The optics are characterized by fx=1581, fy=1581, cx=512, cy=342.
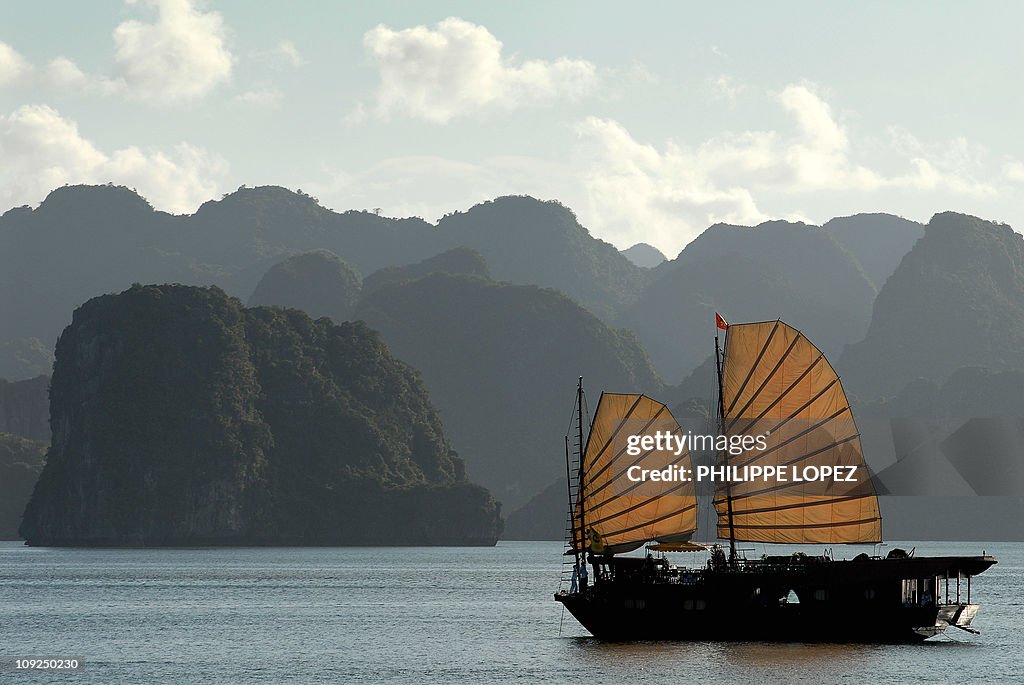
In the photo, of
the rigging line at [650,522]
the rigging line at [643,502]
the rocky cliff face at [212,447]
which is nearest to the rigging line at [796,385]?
the rigging line at [643,502]

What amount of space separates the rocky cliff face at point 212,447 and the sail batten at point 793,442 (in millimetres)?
129957

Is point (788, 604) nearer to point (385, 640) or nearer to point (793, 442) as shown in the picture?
point (793, 442)

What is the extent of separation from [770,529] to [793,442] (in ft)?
10.6

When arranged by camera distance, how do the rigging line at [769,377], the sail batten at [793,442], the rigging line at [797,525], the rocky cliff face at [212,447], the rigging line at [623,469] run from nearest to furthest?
the rigging line at [769,377] → the sail batten at [793,442] → the rigging line at [797,525] → the rigging line at [623,469] → the rocky cliff face at [212,447]

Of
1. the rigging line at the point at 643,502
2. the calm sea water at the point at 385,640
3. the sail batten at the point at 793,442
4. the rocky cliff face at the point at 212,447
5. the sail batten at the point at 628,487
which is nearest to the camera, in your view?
the calm sea water at the point at 385,640

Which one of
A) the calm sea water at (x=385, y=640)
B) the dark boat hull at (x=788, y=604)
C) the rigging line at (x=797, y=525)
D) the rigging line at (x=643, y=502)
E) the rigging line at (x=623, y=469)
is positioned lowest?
the calm sea water at (x=385, y=640)

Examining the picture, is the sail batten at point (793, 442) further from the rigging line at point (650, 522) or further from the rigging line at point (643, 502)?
the rigging line at point (643, 502)

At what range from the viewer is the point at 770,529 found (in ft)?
180

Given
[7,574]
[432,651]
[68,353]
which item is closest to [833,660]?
[432,651]

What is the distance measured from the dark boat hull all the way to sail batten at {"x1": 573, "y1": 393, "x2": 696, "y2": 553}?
1.82m

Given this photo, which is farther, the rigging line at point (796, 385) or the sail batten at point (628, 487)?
the sail batten at point (628, 487)

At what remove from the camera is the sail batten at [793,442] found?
5397 cm

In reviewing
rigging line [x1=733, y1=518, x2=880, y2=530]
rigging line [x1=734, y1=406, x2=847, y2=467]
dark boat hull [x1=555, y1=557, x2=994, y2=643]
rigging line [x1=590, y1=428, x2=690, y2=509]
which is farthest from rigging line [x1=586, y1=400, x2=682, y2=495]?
rigging line [x1=733, y1=518, x2=880, y2=530]

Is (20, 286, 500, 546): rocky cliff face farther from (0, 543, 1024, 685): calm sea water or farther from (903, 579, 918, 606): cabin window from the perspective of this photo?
(903, 579, 918, 606): cabin window
